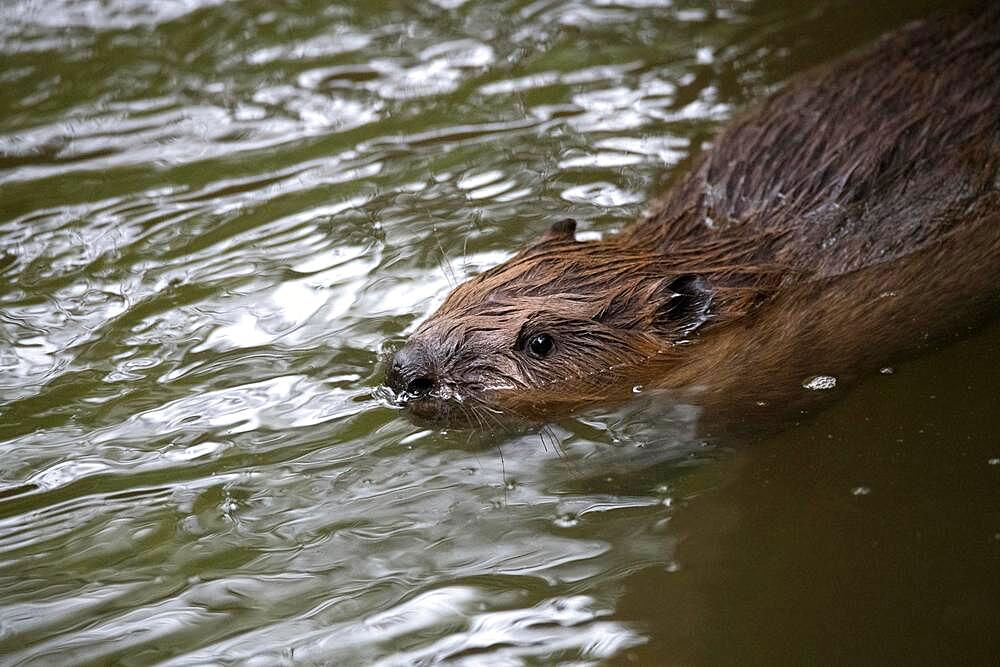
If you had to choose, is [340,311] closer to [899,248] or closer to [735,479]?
[735,479]

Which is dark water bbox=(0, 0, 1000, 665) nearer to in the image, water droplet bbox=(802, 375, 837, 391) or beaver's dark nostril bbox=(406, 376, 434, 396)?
water droplet bbox=(802, 375, 837, 391)

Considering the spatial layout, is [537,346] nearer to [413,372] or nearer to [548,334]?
[548,334]

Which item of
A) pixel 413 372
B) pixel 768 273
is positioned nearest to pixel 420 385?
pixel 413 372

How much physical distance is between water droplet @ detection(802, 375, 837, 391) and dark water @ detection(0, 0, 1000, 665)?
0.07m

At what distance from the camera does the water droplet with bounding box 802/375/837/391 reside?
173 inches

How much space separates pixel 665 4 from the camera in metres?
7.27

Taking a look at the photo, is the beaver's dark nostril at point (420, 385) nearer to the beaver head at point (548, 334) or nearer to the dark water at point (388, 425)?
the beaver head at point (548, 334)

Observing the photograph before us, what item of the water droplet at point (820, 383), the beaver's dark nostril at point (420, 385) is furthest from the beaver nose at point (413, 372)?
the water droplet at point (820, 383)

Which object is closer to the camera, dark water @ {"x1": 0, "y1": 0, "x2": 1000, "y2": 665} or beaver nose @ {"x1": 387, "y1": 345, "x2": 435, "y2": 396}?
dark water @ {"x1": 0, "y1": 0, "x2": 1000, "y2": 665}

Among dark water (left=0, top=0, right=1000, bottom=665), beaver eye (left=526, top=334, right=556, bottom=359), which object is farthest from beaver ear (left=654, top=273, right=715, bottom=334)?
beaver eye (left=526, top=334, right=556, bottom=359)

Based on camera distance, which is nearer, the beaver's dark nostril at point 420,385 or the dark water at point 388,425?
the dark water at point 388,425

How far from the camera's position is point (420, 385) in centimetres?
423

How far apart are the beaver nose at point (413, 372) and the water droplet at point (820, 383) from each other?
147cm

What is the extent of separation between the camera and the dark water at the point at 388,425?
357 cm
